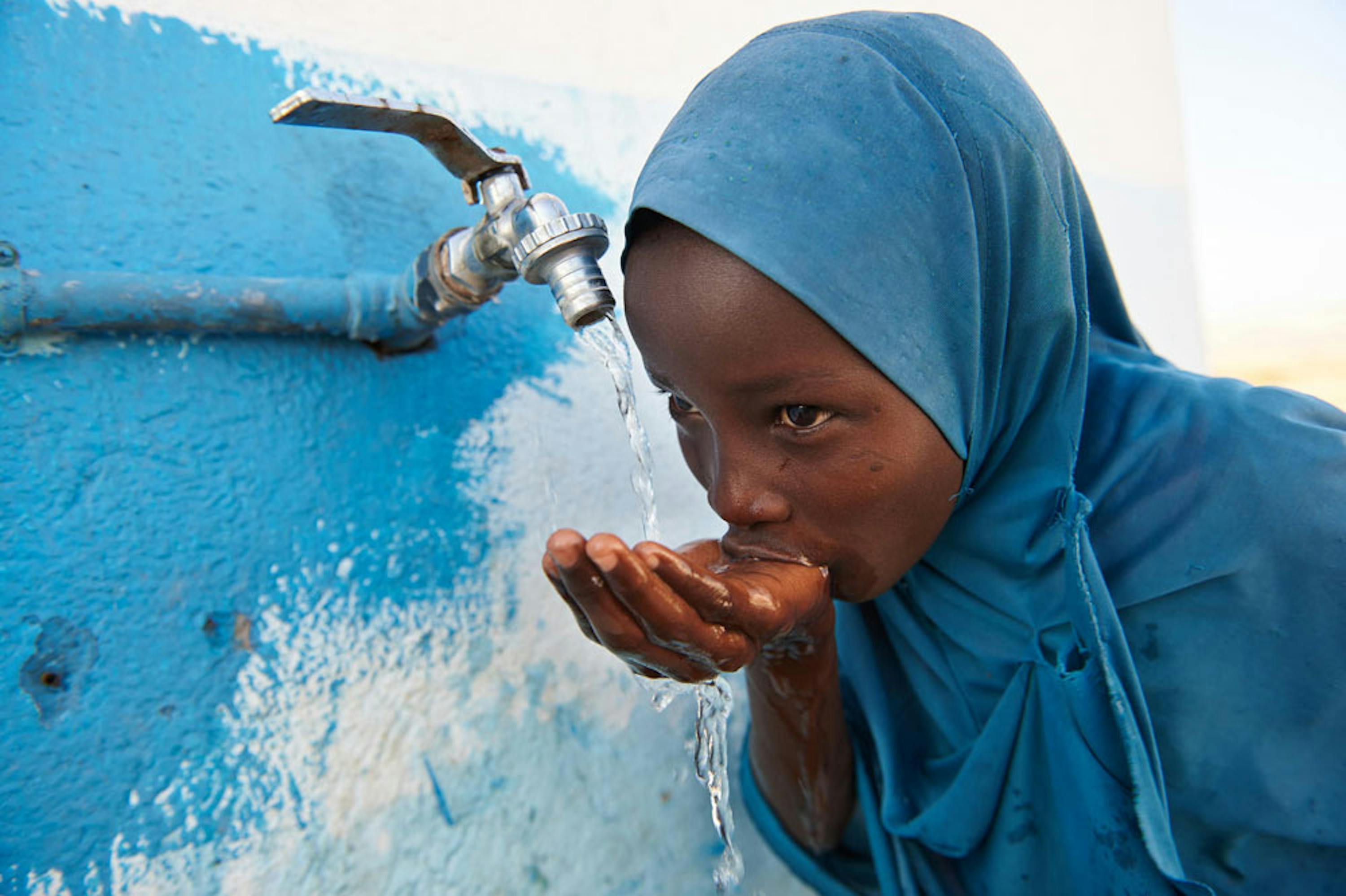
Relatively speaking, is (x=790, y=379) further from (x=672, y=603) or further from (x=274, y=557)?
(x=274, y=557)

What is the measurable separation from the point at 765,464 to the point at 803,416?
5 centimetres

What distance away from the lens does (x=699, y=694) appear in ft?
2.78

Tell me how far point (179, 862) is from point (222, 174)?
69 centimetres

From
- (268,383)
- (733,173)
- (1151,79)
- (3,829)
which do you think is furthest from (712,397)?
(1151,79)

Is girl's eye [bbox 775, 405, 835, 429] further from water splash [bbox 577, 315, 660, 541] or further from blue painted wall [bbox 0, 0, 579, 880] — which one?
blue painted wall [bbox 0, 0, 579, 880]

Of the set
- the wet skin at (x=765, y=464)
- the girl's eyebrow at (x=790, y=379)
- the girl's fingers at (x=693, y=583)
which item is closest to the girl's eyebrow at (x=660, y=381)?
the wet skin at (x=765, y=464)

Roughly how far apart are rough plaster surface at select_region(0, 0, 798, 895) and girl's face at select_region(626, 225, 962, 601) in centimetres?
36

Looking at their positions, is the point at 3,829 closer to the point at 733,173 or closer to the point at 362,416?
the point at 362,416

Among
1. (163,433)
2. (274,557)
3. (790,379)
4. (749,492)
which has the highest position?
(790,379)

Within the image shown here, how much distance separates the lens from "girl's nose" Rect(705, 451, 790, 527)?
2.47 feet

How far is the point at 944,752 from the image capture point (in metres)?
1.04

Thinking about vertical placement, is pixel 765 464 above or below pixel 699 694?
above

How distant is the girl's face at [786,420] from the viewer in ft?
2.29

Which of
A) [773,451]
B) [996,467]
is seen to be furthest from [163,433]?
[996,467]
